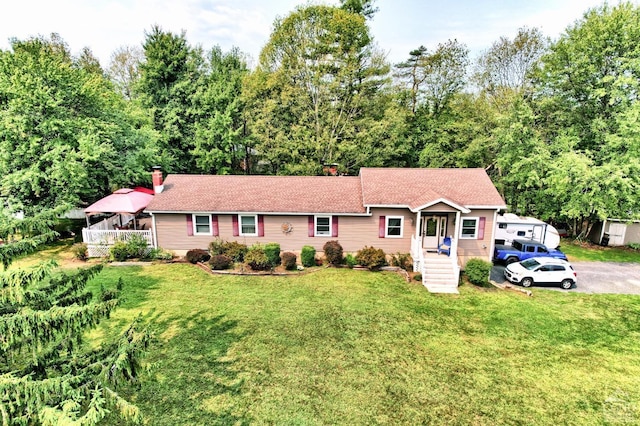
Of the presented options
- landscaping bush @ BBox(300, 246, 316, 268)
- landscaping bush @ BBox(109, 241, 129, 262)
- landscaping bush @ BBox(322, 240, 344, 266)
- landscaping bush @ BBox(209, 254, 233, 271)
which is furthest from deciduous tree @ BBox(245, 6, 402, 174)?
landscaping bush @ BBox(109, 241, 129, 262)

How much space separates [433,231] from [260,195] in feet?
32.1

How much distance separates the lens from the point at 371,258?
17.5 metres

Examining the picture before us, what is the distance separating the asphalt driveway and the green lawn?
1025 mm

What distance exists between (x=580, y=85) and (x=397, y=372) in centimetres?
2439

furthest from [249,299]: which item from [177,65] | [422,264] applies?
[177,65]

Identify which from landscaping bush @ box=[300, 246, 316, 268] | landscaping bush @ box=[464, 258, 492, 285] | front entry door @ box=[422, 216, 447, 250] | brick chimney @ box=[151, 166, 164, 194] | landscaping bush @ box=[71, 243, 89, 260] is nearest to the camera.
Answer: landscaping bush @ box=[464, 258, 492, 285]

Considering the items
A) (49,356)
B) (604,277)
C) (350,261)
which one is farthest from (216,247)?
(604,277)

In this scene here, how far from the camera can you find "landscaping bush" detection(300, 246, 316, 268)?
17.7 meters

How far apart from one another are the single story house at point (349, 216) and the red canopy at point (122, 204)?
1306mm

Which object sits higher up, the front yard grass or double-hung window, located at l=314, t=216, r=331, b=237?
double-hung window, located at l=314, t=216, r=331, b=237

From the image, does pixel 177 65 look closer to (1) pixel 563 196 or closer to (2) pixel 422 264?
(2) pixel 422 264

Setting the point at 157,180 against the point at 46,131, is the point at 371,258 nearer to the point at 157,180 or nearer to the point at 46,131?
the point at 157,180

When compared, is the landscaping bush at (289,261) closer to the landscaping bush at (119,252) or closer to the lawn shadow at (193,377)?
the lawn shadow at (193,377)

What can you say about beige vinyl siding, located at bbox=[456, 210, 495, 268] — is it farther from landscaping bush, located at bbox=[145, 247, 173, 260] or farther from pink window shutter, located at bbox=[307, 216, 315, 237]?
landscaping bush, located at bbox=[145, 247, 173, 260]
